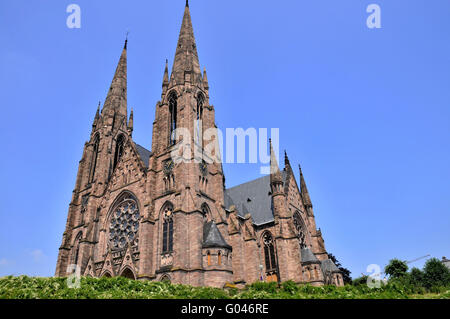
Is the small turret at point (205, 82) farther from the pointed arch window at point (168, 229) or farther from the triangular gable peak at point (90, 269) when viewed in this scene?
the triangular gable peak at point (90, 269)

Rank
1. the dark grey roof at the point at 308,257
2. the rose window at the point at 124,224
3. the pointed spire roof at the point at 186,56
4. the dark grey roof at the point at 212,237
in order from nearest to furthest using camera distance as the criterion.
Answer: the dark grey roof at the point at 212,237, the rose window at the point at 124,224, the dark grey roof at the point at 308,257, the pointed spire roof at the point at 186,56

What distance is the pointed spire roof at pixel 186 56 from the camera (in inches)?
1385

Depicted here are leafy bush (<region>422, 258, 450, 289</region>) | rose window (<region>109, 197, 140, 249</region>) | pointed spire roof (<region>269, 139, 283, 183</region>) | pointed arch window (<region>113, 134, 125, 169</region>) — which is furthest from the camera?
leafy bush (<region>422, 258, 450, 289</region>)

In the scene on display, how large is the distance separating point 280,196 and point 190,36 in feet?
77.7

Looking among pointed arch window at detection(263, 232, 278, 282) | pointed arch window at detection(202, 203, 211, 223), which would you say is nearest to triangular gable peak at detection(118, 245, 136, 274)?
pointed arch window at detection(202, 203, 211, 223)

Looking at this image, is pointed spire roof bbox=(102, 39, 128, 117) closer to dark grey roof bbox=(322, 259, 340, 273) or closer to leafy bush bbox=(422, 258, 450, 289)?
dark grey roof bbox=(322, 259, 340, 273)

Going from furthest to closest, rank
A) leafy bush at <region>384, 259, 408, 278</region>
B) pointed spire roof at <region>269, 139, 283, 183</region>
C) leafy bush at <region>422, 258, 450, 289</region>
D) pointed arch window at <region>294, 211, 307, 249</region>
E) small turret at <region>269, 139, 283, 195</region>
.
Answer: leafy bush at <region>384, 259, 408, 278</region>, leafy bush at <region>422, 258, 450, 289</region>, pointed arch window at <region>294, 211, 307, 249</region>, pointed spire roof at <region>269, 139, 283, 183</region>, small turret at <region>269, 139, 283, 195</region>

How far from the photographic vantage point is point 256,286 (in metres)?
15.8

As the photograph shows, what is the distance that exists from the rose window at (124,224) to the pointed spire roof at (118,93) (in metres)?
15.7

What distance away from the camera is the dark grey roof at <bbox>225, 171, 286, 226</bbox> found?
36.6 meters

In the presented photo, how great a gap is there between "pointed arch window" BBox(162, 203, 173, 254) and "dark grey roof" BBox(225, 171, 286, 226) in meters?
12.1

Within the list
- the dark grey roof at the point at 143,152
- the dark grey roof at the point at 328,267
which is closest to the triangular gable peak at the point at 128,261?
the dark grey roof at the point at 143,152
